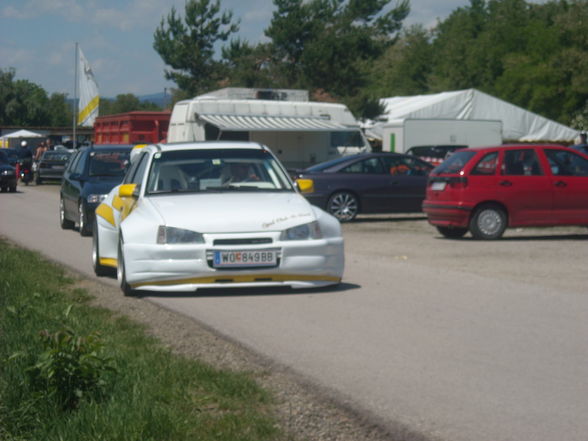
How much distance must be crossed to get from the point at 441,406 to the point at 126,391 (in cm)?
176

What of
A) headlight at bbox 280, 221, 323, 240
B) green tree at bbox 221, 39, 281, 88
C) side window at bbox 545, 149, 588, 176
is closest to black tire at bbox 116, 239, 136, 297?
headlight at bbox 280, 221, 323, 240

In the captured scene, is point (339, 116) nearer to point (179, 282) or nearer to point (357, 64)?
point (179, 282)

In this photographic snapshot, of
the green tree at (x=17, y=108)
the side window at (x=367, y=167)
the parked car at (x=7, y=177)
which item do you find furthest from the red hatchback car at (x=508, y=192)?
the green tree at (x=17, y=108)

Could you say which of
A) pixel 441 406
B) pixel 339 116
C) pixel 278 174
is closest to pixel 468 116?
pixel 339 116

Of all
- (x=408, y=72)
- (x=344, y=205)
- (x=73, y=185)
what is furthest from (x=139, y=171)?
(x=408, y=72)

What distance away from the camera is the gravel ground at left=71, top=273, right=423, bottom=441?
5.37 m

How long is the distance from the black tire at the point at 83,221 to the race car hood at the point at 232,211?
837 centimetres

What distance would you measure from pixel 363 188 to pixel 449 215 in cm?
524

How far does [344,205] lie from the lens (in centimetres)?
2328

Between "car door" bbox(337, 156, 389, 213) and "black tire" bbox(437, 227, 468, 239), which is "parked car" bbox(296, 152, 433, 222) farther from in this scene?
"black tire" bbox(437, 227, 468, 239)

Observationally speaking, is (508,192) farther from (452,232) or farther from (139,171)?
(139,171)

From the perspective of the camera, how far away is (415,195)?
23.4 metres

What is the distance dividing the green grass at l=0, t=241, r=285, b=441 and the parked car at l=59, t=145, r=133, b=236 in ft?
38.2

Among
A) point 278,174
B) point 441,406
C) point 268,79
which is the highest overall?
point 268,79
